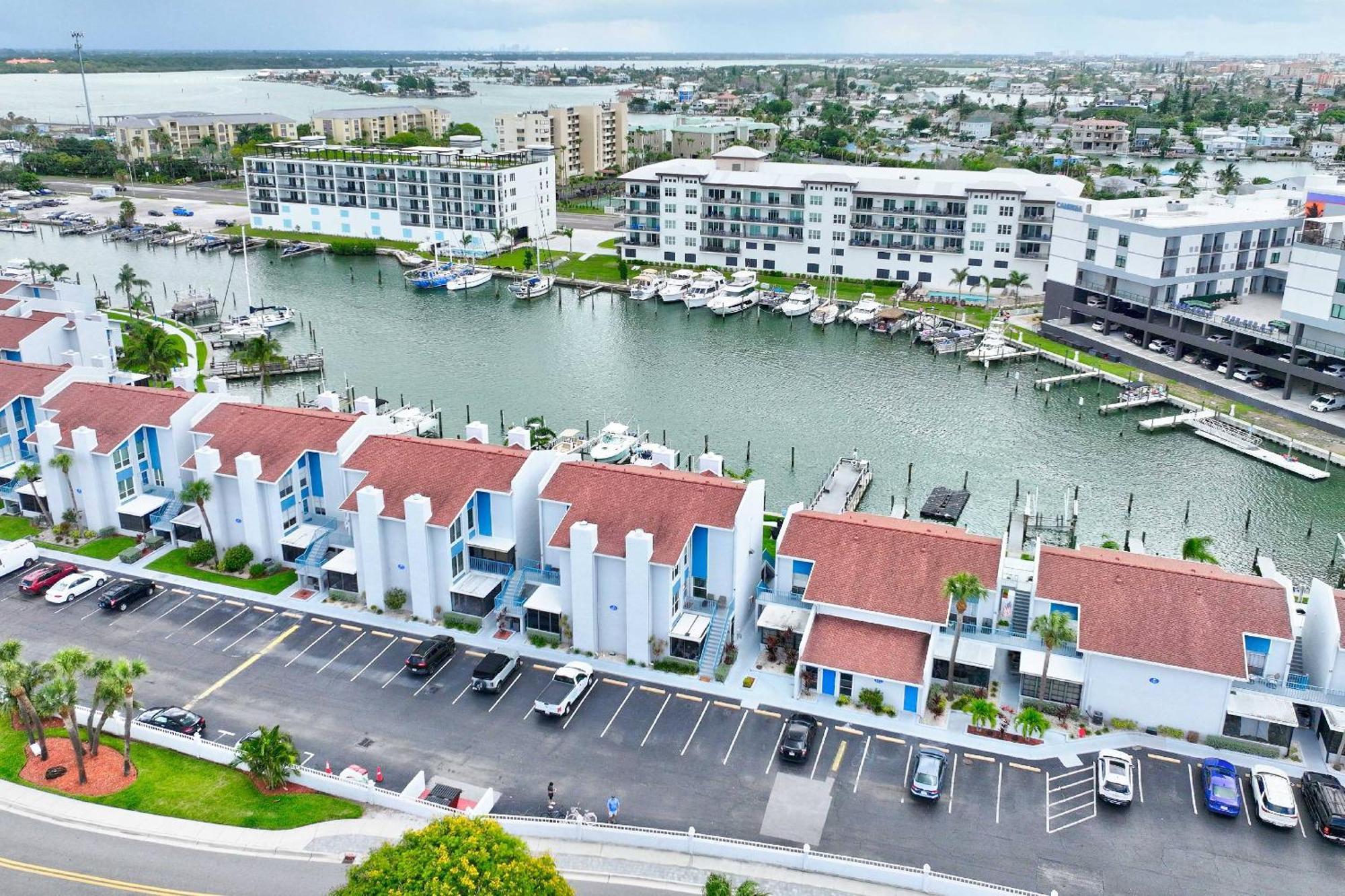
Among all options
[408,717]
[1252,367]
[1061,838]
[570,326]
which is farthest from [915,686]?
[570,326]

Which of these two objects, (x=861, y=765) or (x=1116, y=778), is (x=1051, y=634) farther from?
(x=861, y=765)

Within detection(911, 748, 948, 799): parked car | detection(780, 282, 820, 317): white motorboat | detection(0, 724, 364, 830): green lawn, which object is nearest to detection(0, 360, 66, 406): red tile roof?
detection(0, 724, 364, 830): green lawn

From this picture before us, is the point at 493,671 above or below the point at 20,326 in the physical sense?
below

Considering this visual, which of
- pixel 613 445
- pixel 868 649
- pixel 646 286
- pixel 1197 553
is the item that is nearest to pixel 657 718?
pixel 868 649

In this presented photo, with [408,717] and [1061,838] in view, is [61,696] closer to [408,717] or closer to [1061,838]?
[408,717]

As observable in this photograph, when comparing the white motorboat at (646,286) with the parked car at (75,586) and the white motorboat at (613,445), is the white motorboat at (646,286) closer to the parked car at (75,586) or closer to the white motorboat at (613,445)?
the white motorboat at (613,445)

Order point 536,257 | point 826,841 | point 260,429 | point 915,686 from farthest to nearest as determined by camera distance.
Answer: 1. point 536,257
2. point 260,429
3. point 915,686
4. point 826,841

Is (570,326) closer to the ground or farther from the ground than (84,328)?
closer to the ground
